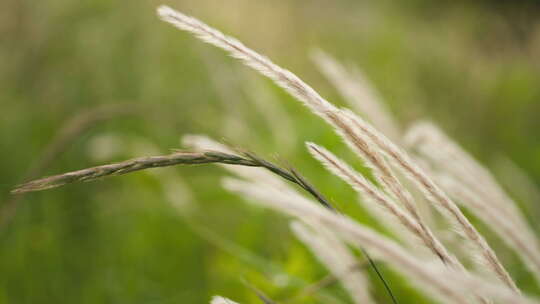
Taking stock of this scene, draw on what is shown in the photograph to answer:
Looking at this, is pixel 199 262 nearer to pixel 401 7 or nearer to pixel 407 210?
pixel 407 210

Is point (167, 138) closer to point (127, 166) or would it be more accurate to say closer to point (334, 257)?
point (334, 257)

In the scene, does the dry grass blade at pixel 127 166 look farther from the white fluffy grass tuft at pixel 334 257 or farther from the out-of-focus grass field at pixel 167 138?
the white fluffy grass tuft at pixel 334 257

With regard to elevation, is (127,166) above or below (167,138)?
below

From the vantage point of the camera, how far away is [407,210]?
0.61 meters

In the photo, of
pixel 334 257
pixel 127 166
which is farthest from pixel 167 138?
pixel 127 166

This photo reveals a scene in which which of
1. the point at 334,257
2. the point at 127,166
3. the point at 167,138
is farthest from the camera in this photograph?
the point at 167,138

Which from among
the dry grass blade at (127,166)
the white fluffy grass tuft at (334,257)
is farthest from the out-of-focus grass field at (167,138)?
the white fluffy grass tuft at (334,257)

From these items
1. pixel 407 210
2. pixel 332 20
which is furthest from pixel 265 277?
pixel 332 20

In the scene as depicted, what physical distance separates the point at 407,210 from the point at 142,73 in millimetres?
2474

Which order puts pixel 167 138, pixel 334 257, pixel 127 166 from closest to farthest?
pixel 127 166 → pixel 334 257 → pixel 167 138

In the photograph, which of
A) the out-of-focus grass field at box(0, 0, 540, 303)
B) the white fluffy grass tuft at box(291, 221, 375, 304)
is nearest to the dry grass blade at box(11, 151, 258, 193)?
the out-of-focus grass field at box(0, 0, 540, 303)

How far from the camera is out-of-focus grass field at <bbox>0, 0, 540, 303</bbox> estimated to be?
1.50 meters

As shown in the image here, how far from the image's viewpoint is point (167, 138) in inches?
109

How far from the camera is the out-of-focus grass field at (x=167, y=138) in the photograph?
4.91 feet
